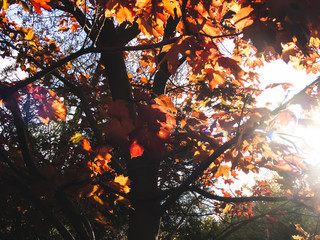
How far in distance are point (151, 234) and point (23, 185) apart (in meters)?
1.37

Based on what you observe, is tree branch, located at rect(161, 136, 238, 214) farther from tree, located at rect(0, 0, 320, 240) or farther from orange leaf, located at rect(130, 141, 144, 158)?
orange leaf, located at rect(130, 141, 144, 158)

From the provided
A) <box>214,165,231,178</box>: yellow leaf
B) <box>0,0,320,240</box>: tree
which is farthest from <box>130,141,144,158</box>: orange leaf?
<box>214,165,231,178</box>: yellow leaf

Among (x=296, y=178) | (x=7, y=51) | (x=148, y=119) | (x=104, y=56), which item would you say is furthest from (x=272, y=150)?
(x=7, y=51)

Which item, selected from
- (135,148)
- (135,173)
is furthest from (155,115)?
(135,173)

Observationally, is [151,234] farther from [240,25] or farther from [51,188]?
[240,25]

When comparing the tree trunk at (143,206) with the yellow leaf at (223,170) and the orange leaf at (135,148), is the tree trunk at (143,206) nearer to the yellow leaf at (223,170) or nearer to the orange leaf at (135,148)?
the orange leaf at (135,148)

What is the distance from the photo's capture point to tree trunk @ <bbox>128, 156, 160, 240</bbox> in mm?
2082

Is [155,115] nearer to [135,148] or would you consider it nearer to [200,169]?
[135,148]

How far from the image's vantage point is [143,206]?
2152 millimetres

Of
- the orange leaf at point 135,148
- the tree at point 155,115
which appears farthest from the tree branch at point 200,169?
the orange leaf at point 135,148

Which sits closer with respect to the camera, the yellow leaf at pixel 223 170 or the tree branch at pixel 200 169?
the tree branch at pixel 200 169

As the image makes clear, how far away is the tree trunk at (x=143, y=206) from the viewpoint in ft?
6.83

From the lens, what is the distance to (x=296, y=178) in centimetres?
222

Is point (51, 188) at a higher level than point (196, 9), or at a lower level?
lower
